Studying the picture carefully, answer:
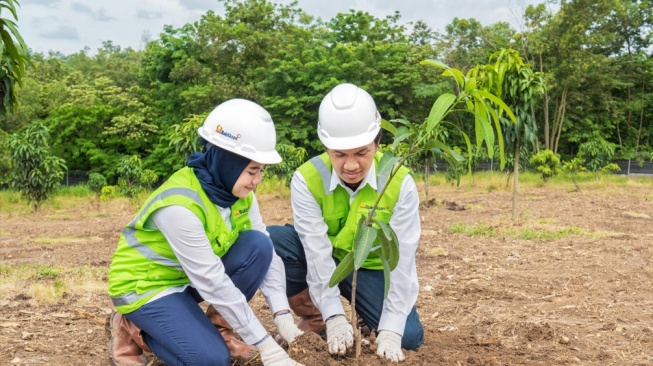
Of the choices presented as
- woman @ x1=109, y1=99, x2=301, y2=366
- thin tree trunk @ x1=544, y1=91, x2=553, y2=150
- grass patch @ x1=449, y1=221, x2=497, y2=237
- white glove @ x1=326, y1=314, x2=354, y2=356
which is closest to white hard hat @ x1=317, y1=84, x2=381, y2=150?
woman @ x1=109, y1=99, x2=301, y2=366

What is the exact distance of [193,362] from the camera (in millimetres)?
2576

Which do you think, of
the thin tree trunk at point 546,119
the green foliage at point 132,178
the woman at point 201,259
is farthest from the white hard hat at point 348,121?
the thin tree trunk at point 546,119

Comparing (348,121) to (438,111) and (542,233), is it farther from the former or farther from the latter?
(542,233)

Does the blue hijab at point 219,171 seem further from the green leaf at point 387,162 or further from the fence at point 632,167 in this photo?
the fence at point 632,167

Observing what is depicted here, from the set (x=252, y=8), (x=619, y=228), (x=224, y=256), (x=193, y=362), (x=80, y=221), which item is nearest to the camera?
(x=193, y=362)

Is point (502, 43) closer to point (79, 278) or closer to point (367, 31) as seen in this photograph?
point (367, 31)

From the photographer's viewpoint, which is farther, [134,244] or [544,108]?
[544,108]

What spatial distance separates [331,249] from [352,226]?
14 cm

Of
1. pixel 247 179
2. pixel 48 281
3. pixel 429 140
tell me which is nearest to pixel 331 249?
pixel 247 179

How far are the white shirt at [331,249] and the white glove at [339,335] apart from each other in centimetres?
4

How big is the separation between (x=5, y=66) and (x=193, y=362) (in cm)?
309

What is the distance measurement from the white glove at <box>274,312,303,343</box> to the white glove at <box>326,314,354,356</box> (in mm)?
144

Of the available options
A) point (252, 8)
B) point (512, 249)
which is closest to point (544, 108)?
point (252, 8)

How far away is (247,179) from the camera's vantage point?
2598 millimetres
